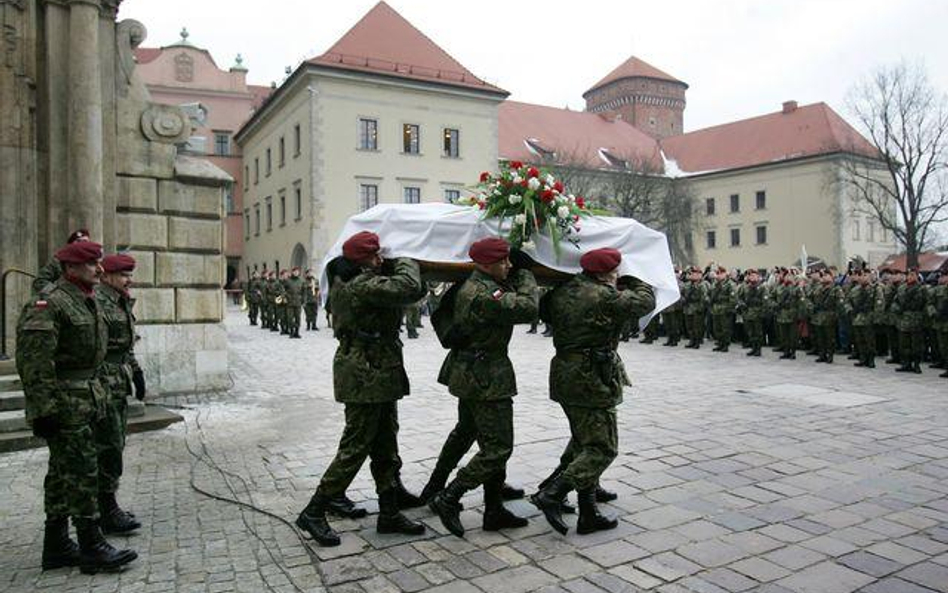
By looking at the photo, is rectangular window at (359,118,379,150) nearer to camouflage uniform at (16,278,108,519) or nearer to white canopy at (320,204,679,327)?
white canopy at (320,204,679,327)

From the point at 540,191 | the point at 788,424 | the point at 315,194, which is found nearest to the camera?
the point at 540,191

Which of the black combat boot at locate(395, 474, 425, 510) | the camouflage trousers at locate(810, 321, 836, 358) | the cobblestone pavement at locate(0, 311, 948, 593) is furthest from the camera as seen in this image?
the camouflage trousers at locate(810, 321, 836, 358)

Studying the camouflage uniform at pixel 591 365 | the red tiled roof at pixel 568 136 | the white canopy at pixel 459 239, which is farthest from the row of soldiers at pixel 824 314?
the red tiled roof at pixel 568 136

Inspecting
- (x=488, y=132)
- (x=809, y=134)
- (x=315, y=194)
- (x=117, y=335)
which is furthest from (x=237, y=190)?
(x=117, y=335)

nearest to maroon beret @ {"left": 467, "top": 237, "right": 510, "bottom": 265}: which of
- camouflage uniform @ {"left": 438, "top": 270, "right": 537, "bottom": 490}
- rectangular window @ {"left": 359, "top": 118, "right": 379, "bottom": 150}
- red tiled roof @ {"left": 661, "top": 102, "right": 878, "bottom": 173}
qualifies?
camouflage uniform @ {"left": 438, "top": 270, "right": 537, "bottom": 490}

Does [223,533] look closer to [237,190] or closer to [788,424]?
[788,424]

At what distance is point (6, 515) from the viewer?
5676 millimetres

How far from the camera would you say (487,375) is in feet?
16.8

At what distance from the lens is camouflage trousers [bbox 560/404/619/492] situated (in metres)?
5.11

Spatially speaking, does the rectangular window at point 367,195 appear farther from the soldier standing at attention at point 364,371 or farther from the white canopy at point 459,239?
the soldier standing at attention at point 364,371

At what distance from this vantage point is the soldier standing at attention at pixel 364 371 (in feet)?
16.6

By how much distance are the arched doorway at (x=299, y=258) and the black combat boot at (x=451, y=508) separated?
38191 mm

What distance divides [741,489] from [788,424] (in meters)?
3.08

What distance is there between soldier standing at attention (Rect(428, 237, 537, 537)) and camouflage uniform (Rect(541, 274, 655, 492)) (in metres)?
0.38
